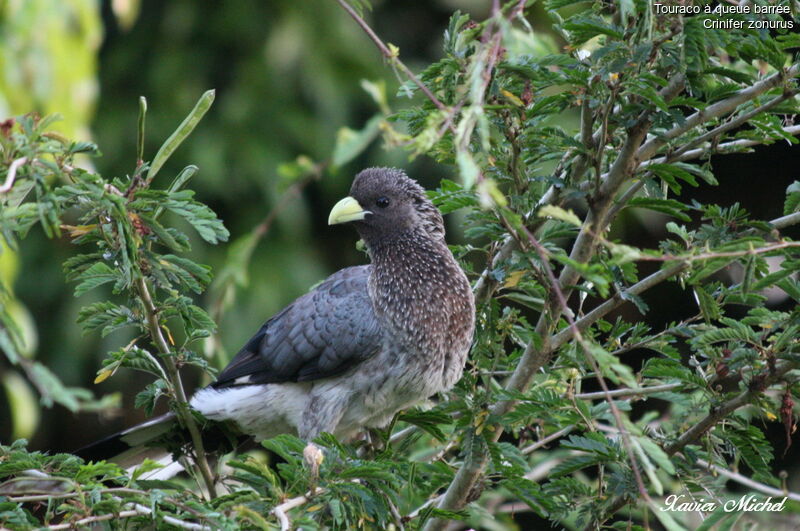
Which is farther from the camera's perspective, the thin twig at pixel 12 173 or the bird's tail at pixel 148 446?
the bird's tail at pixel 148 446

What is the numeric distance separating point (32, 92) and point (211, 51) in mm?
3221

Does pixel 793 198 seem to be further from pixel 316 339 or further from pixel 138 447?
pixel 138 447

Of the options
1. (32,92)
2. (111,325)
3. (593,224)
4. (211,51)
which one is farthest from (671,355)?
(211,51)

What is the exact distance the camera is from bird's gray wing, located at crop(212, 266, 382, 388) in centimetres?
315

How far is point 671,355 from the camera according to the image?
2.59 m

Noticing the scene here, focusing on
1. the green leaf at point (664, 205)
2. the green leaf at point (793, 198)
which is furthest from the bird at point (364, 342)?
the green leaf at point (793, 198)

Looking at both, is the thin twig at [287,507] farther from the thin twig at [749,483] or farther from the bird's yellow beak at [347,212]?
the bird's yellow beak at [347,212]

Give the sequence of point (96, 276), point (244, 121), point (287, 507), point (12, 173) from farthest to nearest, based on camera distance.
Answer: point (244, 121) < point (96, 276) < point (287, 507) < point (12, 173)

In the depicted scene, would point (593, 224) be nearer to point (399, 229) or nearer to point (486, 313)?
point (486, 313)

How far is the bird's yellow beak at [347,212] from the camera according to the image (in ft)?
10.7

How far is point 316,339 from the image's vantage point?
10.6ft

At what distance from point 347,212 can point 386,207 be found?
0.49ft

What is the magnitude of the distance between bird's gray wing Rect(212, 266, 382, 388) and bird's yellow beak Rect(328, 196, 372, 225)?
255 millimetres

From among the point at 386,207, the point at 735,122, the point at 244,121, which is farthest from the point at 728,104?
the point at 244,121
